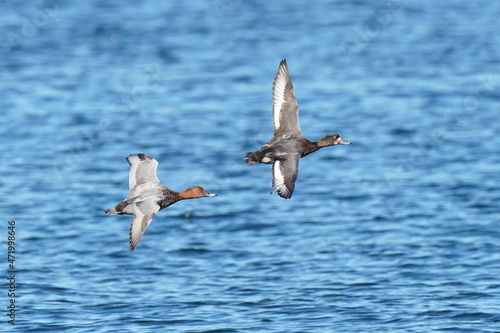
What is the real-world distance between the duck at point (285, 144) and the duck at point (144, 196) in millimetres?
1180

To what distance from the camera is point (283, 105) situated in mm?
19766

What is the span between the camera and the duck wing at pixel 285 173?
1742cm

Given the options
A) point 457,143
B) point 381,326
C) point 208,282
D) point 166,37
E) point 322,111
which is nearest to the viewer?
point 381,326

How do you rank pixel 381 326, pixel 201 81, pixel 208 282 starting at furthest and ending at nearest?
pixel 201 81 < pixel 208 282 < pixel 381 326

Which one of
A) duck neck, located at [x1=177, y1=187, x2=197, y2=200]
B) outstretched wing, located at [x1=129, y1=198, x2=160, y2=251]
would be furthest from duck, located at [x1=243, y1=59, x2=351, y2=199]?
outstretched wing, located at [x1=129, y1=198, x2=160, y2=251]

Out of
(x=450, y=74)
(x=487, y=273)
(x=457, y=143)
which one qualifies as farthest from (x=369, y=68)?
(x=487, y=273)

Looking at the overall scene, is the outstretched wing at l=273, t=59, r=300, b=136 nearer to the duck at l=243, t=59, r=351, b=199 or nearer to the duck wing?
the duck at l=243, t=59, r=351, b=199

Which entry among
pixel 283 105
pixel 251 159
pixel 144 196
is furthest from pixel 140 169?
pixel 283 105

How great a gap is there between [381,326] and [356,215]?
9.85 meters

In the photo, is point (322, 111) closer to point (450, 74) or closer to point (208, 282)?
point (450, 74)

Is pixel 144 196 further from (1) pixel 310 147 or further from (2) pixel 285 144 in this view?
(1) pixel 310 147

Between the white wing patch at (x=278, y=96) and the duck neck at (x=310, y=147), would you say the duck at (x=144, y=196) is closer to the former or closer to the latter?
the duck neck at (x=310, y=147)

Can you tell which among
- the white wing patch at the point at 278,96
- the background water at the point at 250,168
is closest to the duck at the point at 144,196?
the white wing patch at the point at 278,96

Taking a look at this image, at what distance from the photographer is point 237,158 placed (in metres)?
39.1
